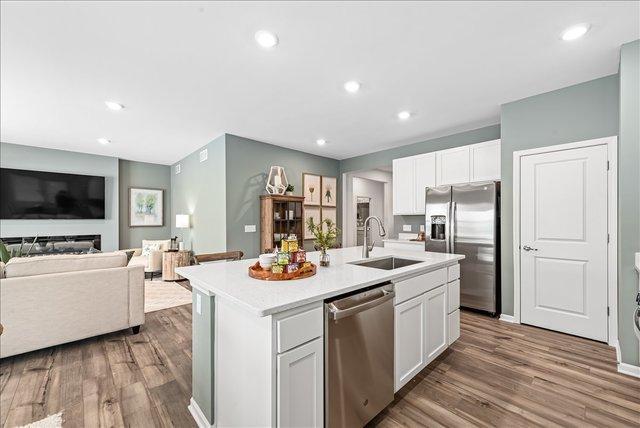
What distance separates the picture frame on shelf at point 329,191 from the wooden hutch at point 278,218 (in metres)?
0.87

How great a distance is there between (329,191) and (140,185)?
4.42 meters

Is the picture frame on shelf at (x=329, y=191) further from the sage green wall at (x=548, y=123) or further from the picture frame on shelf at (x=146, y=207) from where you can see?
the picture frame on shelf at (x=146, y=207)

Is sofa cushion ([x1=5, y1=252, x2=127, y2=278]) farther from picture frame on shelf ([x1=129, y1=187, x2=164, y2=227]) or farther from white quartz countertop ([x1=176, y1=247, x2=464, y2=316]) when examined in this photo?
picture frame on shelf ([x1=129, y1=187, x2=164, y2=227])

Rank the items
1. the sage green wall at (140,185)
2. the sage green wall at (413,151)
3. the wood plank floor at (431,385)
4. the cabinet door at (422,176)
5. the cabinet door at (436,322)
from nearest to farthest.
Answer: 1. the wood plank floor at (431,385)
2. the cabinet door at (436,322)
3. the sage green wall at (413,151)
4. the cabinet door at (422,176)
5. the sage green wall at (140,185)

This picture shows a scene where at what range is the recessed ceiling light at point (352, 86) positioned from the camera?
8.84 feet

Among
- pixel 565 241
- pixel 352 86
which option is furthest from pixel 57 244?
pixel 565 241

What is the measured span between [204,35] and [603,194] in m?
3.78

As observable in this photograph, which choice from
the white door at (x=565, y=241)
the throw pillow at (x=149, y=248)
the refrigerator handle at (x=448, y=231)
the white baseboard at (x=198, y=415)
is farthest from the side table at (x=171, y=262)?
the white door at (x=565, y=241)

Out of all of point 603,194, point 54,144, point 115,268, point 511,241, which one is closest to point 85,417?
point 115,268

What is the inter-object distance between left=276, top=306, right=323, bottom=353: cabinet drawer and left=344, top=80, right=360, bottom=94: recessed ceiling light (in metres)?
2.24

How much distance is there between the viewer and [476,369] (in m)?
2.22

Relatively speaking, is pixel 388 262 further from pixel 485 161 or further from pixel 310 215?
pixel 310 215

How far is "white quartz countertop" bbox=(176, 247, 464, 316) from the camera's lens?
1.18 meters

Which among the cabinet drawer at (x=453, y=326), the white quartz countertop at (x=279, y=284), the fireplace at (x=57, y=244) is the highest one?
the white quartz countertop at (x=279, y=284)
